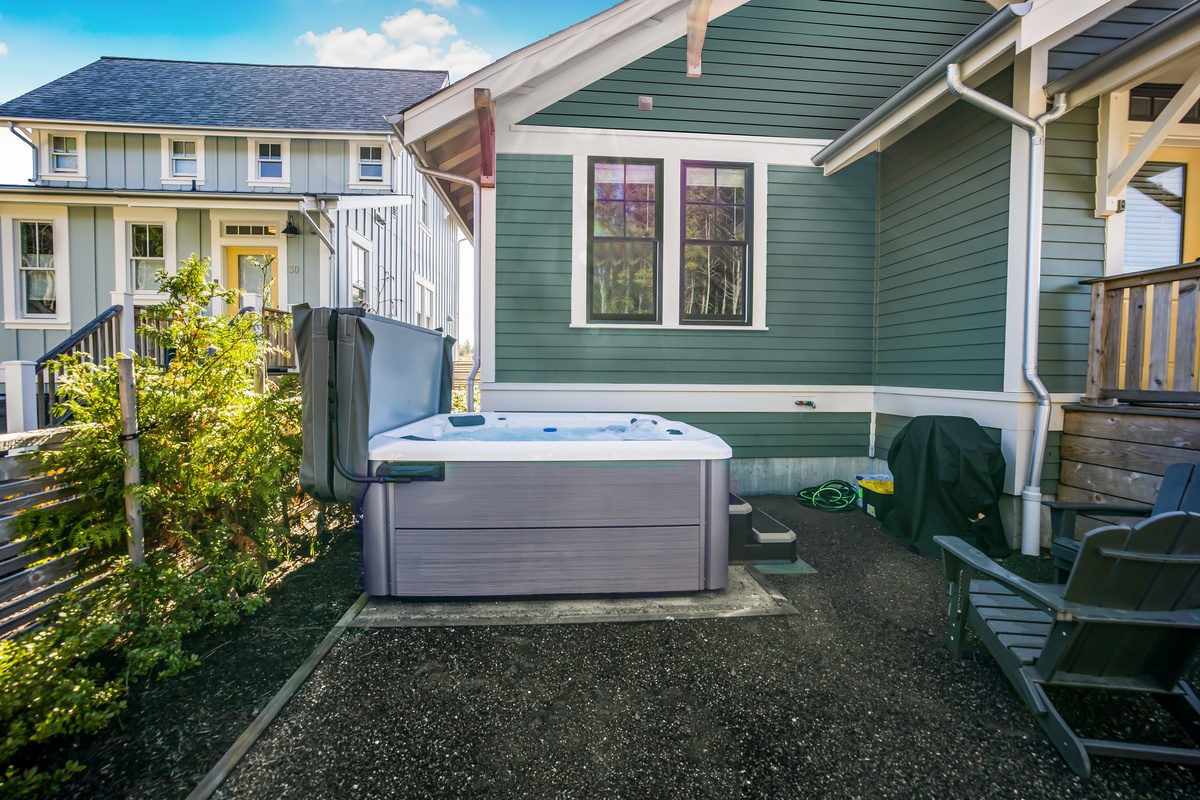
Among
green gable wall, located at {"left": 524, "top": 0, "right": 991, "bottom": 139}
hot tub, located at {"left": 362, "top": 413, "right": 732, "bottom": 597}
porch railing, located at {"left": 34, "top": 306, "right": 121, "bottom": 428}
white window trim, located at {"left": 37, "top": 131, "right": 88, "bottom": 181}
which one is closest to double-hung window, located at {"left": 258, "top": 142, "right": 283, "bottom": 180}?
white window trim, located at {"left": 37, "top": 131, "right": 88, "bottom": 181}

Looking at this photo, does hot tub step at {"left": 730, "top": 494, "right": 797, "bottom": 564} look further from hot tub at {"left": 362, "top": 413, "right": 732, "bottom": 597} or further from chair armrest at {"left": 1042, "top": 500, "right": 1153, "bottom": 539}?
chair armrest at {"left": 1042, "top": 500, "right": 1153, "bottom": 539}

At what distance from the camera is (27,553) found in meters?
1.78

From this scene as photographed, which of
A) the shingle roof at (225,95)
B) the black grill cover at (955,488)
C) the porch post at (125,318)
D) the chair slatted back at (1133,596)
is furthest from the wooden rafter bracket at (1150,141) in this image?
the shingle roof at (225,95)

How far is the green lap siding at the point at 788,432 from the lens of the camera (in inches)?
177

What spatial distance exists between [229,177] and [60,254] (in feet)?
7.91

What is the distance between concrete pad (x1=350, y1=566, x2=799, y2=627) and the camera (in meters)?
2.25

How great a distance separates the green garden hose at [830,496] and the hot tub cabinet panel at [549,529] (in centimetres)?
206

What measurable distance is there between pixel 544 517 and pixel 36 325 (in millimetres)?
9236

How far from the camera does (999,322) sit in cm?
329

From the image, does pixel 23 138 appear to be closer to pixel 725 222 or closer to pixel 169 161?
pixel 169 161

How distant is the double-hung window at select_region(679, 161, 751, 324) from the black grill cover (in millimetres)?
1792

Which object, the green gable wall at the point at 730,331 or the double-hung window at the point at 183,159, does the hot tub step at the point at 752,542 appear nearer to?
the green gable wall at the point at 730,331

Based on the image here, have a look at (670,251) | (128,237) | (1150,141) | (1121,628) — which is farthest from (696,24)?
(128,237)

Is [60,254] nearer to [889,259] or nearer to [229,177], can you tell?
[229,177]
